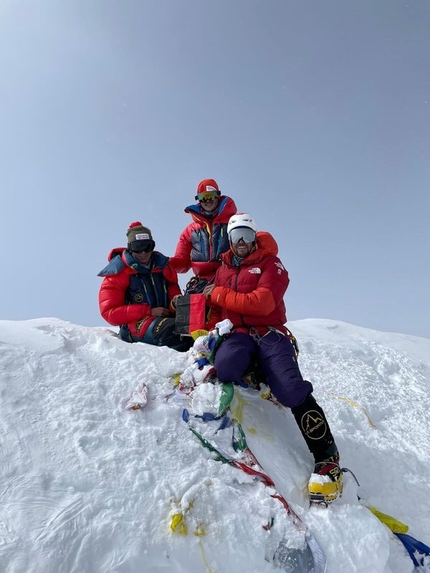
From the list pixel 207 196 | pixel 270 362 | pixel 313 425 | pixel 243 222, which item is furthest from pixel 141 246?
pixel 313 425

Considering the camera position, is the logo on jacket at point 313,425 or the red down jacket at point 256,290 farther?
the red down jacket at point 256,290

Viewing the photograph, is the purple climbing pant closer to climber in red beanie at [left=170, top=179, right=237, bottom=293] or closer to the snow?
the snow

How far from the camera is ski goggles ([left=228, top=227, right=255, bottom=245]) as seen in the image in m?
3.83

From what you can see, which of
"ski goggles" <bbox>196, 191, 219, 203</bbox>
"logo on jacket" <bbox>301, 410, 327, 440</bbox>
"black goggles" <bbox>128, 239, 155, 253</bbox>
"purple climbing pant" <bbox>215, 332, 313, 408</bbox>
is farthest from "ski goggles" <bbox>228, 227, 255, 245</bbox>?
"logo on jacket" <bbox>301, 410, 327, 440</bbox>

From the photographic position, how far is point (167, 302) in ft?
16.3

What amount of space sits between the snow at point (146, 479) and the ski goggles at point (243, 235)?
1302 millimetres

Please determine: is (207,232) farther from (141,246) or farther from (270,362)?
(270,362)

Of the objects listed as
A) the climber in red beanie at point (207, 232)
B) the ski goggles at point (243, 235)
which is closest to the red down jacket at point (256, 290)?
the ski goggles at point (243, 235)

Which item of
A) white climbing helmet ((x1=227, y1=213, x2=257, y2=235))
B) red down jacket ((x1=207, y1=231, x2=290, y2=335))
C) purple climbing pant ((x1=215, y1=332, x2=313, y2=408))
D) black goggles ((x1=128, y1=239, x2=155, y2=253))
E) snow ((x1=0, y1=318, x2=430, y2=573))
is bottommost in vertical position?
snow ((x1=0, y1=318, x2=430, y2=573))

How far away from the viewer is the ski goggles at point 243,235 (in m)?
3.83

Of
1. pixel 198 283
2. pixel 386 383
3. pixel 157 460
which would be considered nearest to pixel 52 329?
pixel 198 283

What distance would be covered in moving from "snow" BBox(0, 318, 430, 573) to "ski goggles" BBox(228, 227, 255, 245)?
130 cm

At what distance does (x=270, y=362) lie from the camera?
3285 mm

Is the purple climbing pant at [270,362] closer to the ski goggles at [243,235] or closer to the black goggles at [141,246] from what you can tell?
the ski goggles at [243,235]
